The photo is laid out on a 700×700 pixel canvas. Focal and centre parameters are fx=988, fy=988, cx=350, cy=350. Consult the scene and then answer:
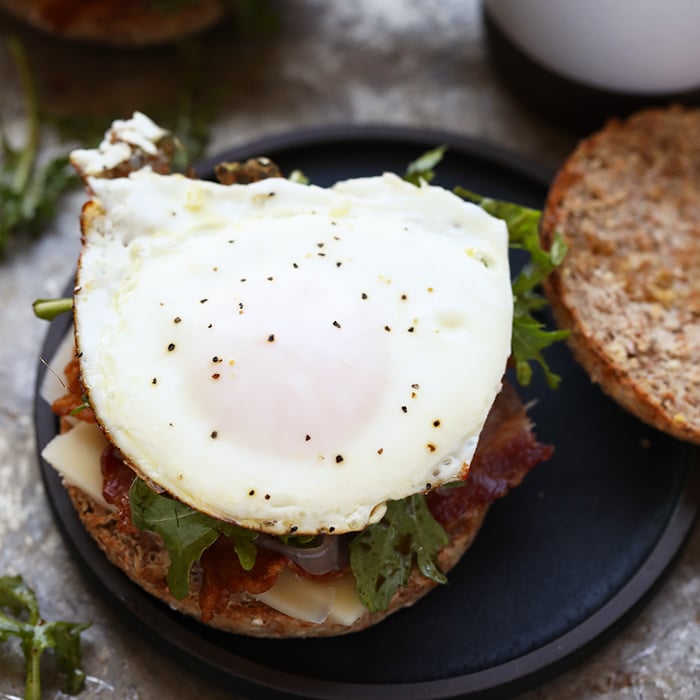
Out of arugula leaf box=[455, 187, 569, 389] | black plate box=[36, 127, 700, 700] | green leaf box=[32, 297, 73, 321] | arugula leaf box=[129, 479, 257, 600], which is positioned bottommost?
black plate box=[36, 127, 700, 700]

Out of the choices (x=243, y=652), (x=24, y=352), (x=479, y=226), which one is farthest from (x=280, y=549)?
(x=24, y=352)

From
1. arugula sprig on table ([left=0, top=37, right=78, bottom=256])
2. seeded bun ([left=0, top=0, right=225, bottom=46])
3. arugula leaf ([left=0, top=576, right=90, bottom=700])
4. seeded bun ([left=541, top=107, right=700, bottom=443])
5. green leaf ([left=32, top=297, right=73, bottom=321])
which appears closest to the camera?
arugula leaf ([left=0, top=576, right=90, bottom=700])

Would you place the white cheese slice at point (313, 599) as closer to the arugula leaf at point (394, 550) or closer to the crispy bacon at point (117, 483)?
the arugula leaf at point (394, 550)

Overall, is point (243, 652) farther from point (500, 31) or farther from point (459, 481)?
point (500, 31)

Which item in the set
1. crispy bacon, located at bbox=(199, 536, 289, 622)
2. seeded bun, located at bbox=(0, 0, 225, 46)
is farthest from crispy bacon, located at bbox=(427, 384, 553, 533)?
seeded bun, located at bbox=(0, 0, 225, 46)

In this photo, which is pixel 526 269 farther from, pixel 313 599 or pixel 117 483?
pixel 117 483

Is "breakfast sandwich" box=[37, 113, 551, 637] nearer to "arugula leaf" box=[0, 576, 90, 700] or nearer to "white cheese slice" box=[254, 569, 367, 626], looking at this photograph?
"white cheese slice" box=[254, 569, 367, 626]
